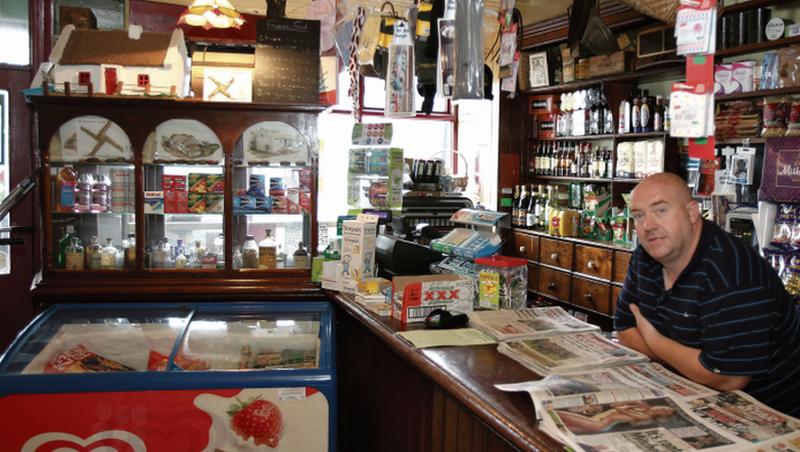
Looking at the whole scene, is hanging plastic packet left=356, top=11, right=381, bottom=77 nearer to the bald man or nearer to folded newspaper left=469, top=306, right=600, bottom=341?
folded newspaper left=469, top=306, right=600, bottom=341

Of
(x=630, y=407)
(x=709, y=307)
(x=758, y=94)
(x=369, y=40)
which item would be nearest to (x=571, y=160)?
(x=758, y=94)

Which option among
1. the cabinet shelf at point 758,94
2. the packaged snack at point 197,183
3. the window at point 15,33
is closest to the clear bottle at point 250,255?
the packaged snack at point 197,183

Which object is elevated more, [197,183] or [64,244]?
[197,183]

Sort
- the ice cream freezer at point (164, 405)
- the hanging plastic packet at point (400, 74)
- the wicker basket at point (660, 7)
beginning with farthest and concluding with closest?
the hanging plastic packet at point (400, 74), the wicker basket at point (660, 7), the ice cream freezer at point (164, 405)

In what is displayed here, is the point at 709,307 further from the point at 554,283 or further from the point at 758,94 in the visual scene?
the point at 554,283

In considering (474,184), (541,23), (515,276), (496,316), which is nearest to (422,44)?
(515,276)

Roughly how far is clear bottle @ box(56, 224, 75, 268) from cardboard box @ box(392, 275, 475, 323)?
2.09 metres

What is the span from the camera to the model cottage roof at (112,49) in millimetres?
3687

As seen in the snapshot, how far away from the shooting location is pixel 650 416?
1.54 metres

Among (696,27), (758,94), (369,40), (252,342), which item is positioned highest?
(369,40)

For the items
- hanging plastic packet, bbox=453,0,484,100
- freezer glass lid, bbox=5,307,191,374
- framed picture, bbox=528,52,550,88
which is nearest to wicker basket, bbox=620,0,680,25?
hanging plastic packet, bbox=453,0,484,100

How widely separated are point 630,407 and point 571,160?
5525mm

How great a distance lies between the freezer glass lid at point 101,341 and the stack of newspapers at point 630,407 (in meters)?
1.72

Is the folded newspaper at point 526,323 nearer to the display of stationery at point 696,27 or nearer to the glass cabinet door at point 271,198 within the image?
the display of stationery at point 696,27
